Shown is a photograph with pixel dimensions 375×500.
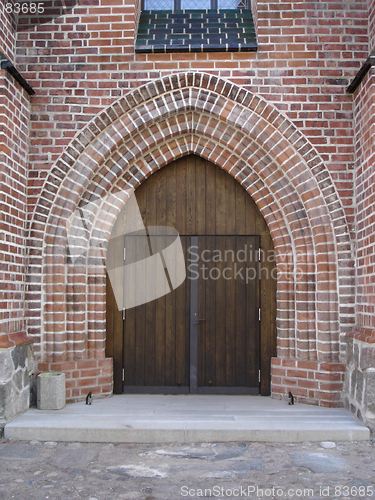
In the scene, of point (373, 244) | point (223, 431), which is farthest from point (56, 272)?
point (373, 244)

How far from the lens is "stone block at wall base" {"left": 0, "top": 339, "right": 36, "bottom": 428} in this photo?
3.98 meters

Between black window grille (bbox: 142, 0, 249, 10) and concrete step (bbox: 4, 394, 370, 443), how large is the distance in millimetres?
5115

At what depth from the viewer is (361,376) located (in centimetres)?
422

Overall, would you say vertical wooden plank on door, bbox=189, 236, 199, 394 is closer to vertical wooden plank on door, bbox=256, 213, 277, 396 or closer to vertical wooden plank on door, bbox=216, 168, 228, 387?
vertical wooden plank on door, bbox=216, 168, 228, 387

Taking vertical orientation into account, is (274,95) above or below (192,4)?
below

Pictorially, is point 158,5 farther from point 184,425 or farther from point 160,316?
point 184,425

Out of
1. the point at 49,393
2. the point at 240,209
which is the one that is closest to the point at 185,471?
the point at 49,393

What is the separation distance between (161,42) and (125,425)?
169 inches

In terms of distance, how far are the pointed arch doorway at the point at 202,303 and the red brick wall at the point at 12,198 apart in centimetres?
109

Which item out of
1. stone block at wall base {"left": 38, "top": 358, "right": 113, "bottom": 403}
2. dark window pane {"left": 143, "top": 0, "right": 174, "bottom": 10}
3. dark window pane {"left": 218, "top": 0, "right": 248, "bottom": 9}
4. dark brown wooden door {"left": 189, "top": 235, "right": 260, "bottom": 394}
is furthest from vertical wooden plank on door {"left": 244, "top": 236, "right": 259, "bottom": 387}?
dark window pane {"left": 143, "top": 0, "right": 174, "bottom": 10}

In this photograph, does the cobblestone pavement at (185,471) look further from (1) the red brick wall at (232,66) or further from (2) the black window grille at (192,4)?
(2) the black window grille at (192,4)

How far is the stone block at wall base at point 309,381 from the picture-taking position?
466 cm

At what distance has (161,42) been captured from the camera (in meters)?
5.00

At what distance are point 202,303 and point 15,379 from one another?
227 centimetres
